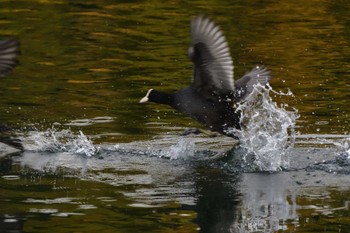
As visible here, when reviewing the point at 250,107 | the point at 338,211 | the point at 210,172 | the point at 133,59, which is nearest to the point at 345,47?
the point at 133,59

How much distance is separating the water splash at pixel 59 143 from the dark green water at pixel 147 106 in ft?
0.64

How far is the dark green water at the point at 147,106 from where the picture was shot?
27.0 feet

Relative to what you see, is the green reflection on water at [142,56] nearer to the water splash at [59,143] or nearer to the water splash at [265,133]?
the water splash at [59,143]

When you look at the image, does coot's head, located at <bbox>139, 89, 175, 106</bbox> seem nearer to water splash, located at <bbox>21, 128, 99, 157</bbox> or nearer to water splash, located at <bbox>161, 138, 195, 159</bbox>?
water splash, located at <bbox>161, 138, 195, 159</bbox>

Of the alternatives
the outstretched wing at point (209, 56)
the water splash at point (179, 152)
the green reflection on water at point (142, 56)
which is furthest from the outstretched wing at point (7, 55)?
the green reflection on water at point (142, 56)

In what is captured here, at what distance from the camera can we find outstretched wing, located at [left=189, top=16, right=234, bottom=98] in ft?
32.4

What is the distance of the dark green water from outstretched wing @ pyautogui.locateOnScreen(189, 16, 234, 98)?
799mm

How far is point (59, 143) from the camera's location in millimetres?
10734

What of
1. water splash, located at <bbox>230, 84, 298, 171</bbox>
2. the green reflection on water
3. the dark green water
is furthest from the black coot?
the green reflection on water

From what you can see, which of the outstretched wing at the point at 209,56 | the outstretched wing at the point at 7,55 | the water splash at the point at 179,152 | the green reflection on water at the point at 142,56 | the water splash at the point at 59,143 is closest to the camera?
the outstretched wing at the point at 7,55

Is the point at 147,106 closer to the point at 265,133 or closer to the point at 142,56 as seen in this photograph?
the point at 265,133

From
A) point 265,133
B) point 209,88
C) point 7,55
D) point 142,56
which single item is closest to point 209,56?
point 209,88

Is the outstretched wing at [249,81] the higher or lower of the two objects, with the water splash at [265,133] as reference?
higher

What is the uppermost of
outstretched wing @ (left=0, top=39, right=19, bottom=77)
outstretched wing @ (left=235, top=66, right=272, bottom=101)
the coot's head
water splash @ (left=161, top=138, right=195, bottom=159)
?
outstretched wing @ (left=0, top=39, right=19, bottom=77)
